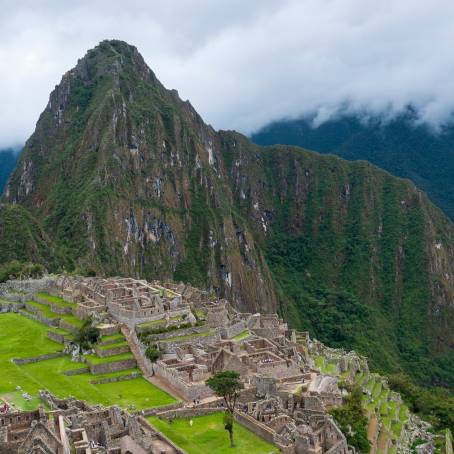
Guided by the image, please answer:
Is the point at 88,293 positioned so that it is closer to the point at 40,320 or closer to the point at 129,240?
the point at 40,320

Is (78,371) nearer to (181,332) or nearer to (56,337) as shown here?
(56,337)

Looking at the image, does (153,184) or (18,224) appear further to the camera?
(153,184)

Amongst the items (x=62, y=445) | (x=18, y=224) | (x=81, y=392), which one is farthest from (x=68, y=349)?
(x=18, y=224)

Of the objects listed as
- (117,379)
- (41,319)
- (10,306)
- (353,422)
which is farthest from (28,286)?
(353,422)

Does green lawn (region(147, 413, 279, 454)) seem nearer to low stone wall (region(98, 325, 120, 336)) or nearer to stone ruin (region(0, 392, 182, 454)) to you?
stone ruin (region(0, 392, 182, 454))

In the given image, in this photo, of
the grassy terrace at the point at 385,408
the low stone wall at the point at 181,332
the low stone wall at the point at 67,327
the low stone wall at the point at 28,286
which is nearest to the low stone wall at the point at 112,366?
the low stone wall at the point at 181,332

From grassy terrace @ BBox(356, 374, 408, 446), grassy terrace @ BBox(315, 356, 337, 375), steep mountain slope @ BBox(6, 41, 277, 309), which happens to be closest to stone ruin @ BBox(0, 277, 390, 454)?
grassy terrace @ BBox(315, 356, 337, 375)
